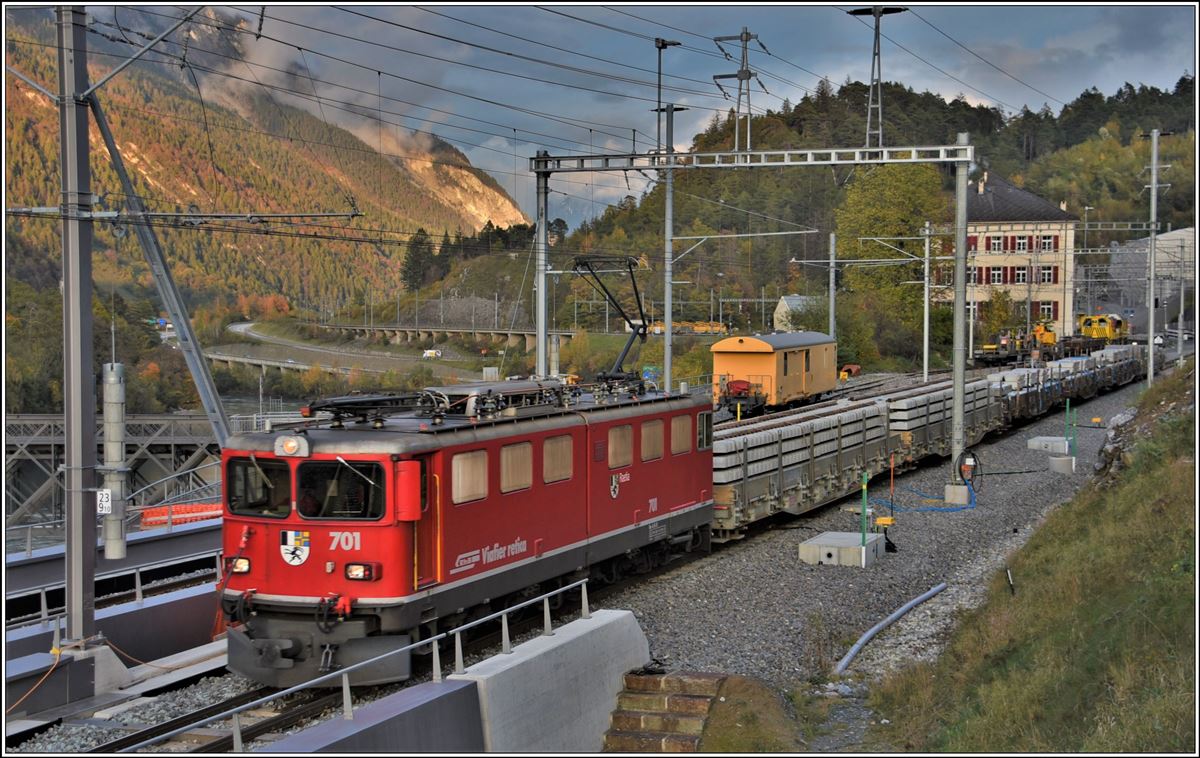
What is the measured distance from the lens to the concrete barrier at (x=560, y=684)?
11.5 metres

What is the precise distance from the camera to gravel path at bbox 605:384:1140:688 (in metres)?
14.9

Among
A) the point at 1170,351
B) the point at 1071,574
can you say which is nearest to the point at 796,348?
the point at 1071,574

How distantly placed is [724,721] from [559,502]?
4.17m

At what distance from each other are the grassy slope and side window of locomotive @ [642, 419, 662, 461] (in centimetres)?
532

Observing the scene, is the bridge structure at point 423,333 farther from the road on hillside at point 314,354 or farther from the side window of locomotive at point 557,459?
the side window of locomotive at point 557,459

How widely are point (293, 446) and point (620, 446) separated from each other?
234 inches

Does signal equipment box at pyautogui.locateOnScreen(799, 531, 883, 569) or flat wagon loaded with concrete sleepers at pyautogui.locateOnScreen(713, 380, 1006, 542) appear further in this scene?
flat wagon loaded with concrete sleepers at pyautogui.locateOnScreen(713, 380, 1006, 542)

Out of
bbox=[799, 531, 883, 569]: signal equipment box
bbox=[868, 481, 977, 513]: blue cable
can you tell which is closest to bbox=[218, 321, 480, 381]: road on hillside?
bbox=[868, 481, 977, 513]: blue cable

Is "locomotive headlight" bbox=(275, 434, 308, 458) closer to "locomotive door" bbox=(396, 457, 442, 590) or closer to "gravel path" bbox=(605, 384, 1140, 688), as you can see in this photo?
"locomotive door" bbox=(396, 457, 442, 590)

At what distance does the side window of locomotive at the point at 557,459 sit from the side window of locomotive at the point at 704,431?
457cm

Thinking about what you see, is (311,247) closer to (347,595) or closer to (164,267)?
(164,267)

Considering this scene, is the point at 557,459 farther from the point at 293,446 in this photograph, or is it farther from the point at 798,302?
the point at 798,302

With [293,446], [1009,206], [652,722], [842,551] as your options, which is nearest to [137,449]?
[842,551]

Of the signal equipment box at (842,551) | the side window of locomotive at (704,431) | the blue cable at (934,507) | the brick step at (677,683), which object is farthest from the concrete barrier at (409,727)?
the blue cable at (934,507)
